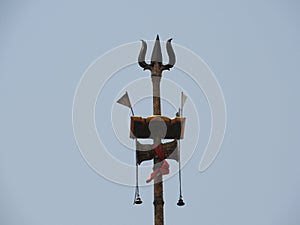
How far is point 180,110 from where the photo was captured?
11.7 m

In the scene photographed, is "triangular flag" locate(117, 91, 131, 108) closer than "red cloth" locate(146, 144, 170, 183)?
No

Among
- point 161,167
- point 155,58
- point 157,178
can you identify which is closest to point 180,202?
point 157,178

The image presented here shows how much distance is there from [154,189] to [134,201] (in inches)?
21.2

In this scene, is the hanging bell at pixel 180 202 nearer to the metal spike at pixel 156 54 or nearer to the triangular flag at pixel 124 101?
the triangular flag at pixel 124 101

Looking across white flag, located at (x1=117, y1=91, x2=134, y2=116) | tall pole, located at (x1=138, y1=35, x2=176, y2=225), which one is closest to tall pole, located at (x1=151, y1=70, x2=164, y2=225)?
tall pole, located at (x1=138, y1=35, x2=176, y2=225)

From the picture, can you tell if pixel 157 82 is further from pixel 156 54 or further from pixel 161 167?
pixel 161 167

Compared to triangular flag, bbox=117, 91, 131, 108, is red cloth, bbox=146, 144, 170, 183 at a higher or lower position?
lower

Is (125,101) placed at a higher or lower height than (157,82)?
lower

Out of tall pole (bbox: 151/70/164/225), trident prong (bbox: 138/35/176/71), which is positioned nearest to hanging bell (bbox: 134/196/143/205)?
tall pole (bbox: 151/70/164/225)

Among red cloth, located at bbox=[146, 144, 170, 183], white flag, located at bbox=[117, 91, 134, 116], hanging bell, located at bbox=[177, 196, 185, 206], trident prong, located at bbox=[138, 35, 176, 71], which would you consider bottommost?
hanging bell, located at bbox=[177, 196, 185, 206]

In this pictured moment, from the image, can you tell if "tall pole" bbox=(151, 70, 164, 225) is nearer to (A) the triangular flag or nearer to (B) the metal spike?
(B) the metal spike

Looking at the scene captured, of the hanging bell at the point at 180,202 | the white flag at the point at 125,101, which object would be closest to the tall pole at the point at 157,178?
the hanging bell at the point at 180,202

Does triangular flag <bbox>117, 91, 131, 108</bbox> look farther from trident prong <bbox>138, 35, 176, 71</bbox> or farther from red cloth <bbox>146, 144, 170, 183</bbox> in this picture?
Result: red cloth <bbox>146, 144, 170, 183</bbox>

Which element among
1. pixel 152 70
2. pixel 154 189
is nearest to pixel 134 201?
pixel 154 189
